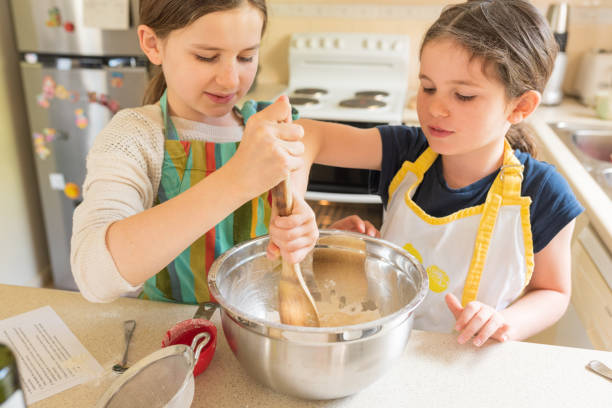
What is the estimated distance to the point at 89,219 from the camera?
0.76m

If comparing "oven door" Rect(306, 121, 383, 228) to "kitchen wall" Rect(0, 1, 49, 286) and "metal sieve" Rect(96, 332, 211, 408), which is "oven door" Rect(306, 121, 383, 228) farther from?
"metal sieve" Rect(96, 332, 211, 408)

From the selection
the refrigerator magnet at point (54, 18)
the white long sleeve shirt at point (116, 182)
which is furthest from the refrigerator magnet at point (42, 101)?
the white long sleeve shirt at point (116, 182)

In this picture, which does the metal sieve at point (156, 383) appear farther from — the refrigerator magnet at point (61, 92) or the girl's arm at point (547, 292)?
the refrigerator magnet at point (61, 92)

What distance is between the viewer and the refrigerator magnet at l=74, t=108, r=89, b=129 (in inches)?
86.8

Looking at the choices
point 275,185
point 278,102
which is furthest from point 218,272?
point 278,102

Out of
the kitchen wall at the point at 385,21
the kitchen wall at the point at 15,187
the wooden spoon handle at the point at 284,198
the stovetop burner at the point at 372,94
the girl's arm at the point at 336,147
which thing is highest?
the kitchen wall at the point at 385,21

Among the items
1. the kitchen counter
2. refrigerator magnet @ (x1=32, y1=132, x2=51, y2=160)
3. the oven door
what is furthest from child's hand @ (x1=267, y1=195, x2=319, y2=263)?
refrigerator magnet @ (x1=32, y1=132, x2=51, y2=160)

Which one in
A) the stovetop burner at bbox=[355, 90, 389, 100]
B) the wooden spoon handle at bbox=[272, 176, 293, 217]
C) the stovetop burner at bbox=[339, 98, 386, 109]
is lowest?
the stovetop burner at bbox=[339, 98, 386, 109]

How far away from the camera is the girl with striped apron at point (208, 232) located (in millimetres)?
989

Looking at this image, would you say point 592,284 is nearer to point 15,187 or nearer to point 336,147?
point 336,147

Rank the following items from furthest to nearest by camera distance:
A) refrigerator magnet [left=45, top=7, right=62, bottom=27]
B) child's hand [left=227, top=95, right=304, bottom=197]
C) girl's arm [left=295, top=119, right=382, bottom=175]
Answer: refrigerator magnet [left=45, top=7, right=62, bottom=27] → girl's arm [left=295, top=119, right=382, bottom=175] → child's hand [left=227, top=95, right=304, bottom=197]

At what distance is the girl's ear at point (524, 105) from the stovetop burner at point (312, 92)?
1.42m

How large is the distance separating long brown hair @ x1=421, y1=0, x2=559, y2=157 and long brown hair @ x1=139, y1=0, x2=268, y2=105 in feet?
1.21

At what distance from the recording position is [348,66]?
2496 mm
